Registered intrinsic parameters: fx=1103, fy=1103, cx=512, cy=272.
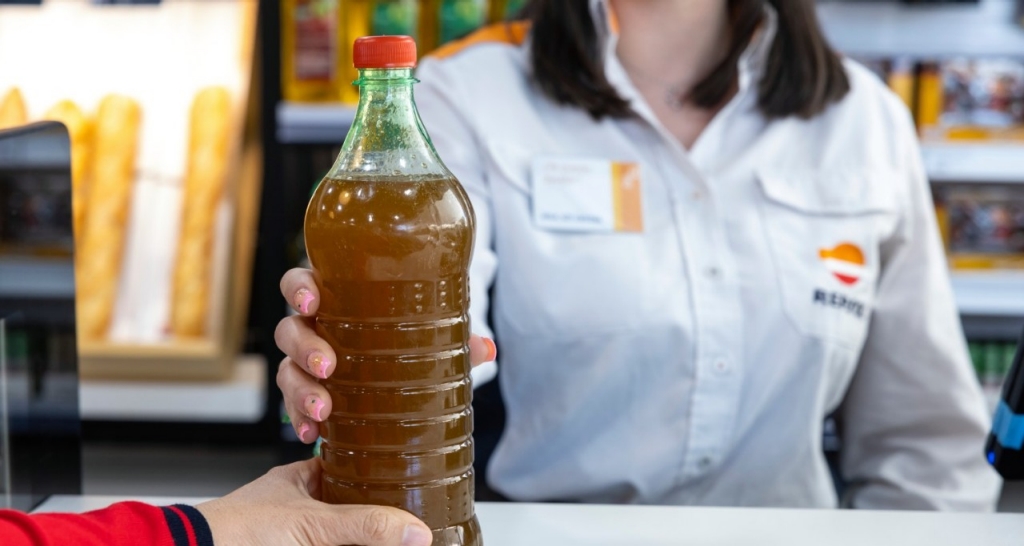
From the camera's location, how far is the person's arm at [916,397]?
62.3 inches

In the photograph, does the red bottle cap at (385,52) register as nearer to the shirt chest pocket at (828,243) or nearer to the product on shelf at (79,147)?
the shirt chest pocket at (828,243)

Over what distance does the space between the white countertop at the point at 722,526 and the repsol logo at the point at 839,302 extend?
454mm

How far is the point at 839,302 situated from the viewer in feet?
5.27

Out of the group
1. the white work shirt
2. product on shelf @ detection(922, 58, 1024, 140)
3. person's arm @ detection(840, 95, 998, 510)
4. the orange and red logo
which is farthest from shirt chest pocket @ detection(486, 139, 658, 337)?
product on shelf @ detection(922, 58, 1024, 140)

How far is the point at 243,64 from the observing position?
321 cm

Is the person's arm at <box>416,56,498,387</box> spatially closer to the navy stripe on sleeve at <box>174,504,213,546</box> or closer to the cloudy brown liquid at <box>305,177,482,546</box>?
the cloudy brown liquid at <box>305,177,482,546</box>

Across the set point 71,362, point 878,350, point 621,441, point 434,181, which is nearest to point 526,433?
point 621,441

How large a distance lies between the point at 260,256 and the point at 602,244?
206cm

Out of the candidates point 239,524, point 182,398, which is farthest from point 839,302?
point 182,398

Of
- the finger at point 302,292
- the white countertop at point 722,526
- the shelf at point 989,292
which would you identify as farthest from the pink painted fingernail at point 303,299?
the shelf at point 989,292

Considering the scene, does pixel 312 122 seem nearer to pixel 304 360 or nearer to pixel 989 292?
pixel 989 292

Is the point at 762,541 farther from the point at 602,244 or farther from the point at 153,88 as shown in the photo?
the point at 153,88

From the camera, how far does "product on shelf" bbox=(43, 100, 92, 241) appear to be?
312 cm

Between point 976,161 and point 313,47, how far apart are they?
181 centimetres
